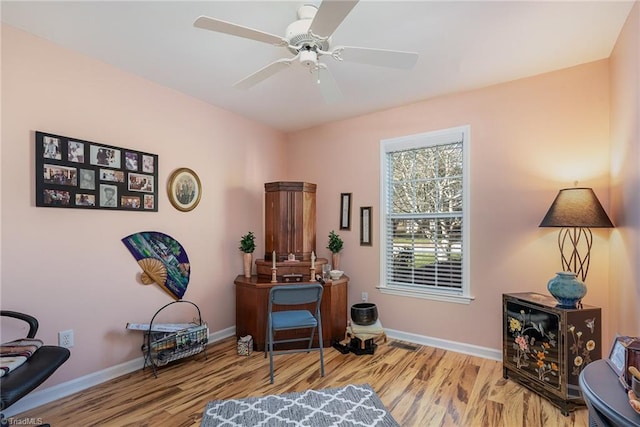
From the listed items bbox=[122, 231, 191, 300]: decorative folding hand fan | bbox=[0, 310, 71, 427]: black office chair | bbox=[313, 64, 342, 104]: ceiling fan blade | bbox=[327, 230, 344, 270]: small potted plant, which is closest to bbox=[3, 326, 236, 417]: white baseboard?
bbox=[0, 310, 71, 427]: black office chair

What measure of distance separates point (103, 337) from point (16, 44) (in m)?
2.20

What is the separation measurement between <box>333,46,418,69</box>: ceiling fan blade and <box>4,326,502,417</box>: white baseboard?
2.66 meters

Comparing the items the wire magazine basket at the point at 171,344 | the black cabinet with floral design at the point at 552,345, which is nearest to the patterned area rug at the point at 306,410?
the wire magazine basket at the point at 171,344

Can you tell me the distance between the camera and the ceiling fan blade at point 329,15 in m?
1.35

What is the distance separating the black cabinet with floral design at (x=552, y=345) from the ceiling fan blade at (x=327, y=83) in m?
2.12

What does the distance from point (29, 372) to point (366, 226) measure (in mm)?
3019

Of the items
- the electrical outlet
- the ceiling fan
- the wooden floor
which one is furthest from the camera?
the electrical outlet

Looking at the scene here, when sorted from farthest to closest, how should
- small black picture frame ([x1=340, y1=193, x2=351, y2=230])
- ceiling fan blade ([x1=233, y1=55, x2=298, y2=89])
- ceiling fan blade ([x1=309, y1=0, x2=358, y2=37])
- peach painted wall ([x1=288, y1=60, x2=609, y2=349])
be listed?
small black picture frame ([x1=340, y1=193, x2=351, y2=230])
peach painted wall ([x1=288, y1=60, x2=609, y2=349])
ceiling fan blade ([x1=233, y1=55, x2=298, y2=89])
ceiling fan blade ([x1=309, y1=0, x2=358, y2=37])

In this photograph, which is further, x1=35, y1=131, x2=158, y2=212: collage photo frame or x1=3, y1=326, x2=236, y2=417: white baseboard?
x1=35, y1=131, x2=158, y2=212: collage photo frame

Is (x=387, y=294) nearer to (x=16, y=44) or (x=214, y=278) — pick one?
(x=214, y=278)

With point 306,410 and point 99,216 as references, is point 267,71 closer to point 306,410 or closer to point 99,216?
point 99,216

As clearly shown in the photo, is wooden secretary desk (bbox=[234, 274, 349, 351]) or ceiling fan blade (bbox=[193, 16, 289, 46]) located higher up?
ceiling fan blade (bbox=[193, 16, 289, 46])

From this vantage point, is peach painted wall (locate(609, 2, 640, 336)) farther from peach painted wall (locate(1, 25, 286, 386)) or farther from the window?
peach painted wall (locate(1, 25, 286, 386))

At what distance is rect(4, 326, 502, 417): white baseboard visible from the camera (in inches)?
85.4
